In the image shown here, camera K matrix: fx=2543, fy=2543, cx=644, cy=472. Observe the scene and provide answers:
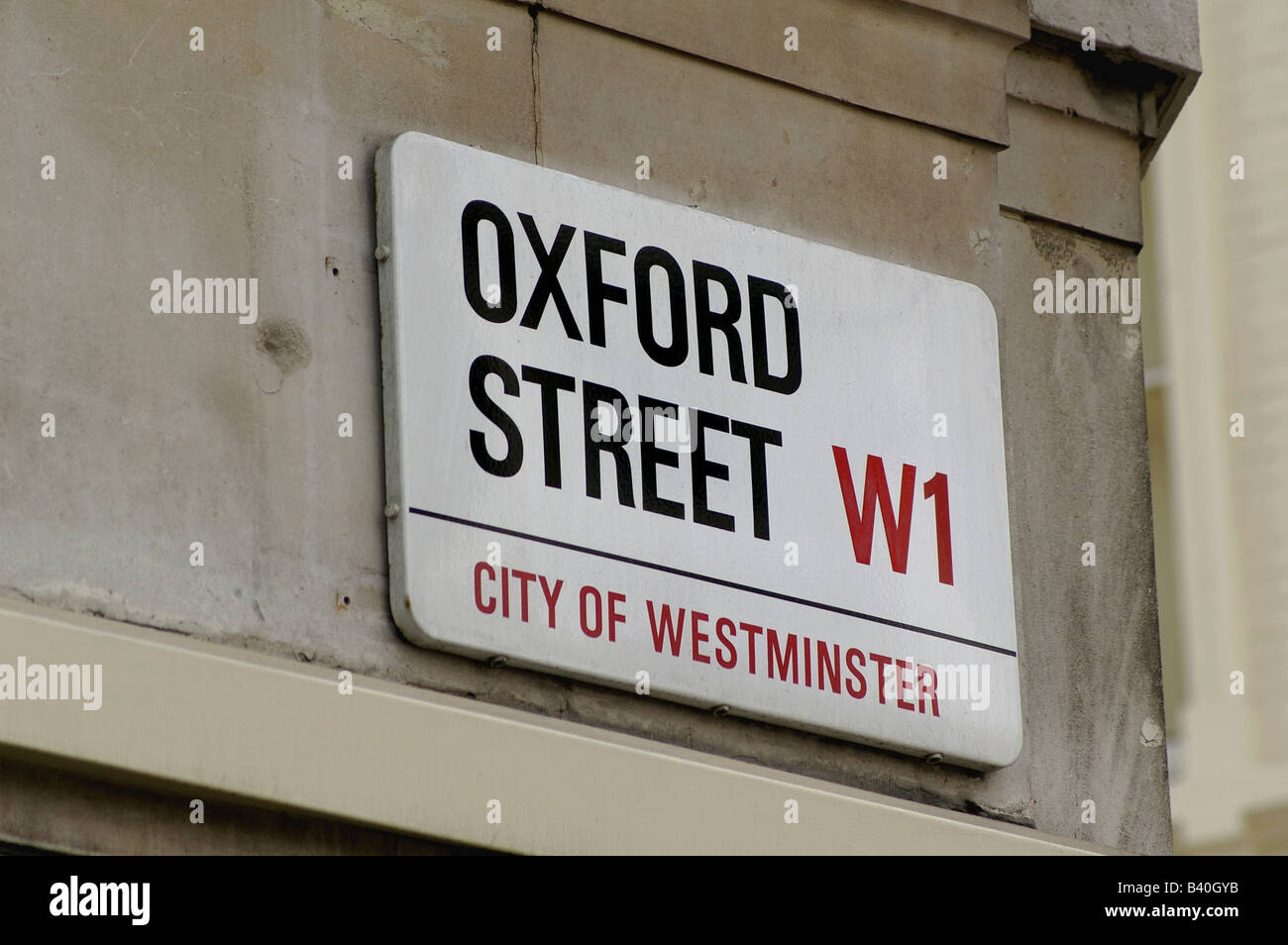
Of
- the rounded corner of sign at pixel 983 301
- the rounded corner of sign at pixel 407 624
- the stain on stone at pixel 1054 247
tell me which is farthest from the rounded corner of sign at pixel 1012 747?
the rounded corner of sign at pixel 407 624

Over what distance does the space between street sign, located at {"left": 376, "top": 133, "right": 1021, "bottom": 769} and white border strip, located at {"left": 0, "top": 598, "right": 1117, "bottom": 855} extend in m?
0.24

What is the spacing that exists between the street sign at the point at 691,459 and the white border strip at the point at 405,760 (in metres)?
0.24

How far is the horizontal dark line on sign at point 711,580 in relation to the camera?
5387mm

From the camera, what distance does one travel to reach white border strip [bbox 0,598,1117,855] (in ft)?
15.3

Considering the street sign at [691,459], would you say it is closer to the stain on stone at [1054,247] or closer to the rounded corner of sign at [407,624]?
the rounded corner of sign at [407,624]

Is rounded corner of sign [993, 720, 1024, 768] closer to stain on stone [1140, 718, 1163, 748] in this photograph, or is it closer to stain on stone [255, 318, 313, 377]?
stain on stone [1140, 718, 1163, 748]

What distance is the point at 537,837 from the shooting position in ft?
17.0

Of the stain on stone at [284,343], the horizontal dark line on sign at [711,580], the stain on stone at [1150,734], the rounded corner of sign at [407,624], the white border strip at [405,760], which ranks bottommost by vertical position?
the white border strip at [405,760]

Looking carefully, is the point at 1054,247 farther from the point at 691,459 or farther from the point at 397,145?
the point at 397,145

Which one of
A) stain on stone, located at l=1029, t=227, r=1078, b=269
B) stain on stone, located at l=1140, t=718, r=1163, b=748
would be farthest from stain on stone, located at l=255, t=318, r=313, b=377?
stain on stone, located at l=1140, t=718, r=1163, b=748

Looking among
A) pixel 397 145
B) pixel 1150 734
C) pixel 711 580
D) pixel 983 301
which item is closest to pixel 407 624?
pixel 711 580

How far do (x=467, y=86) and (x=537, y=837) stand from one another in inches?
68.5

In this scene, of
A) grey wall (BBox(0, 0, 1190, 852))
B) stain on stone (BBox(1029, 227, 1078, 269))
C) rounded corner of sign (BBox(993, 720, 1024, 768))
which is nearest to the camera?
grey wall (BBox(0, 0, 1190, 852))

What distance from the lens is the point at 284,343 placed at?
17.5 ft
